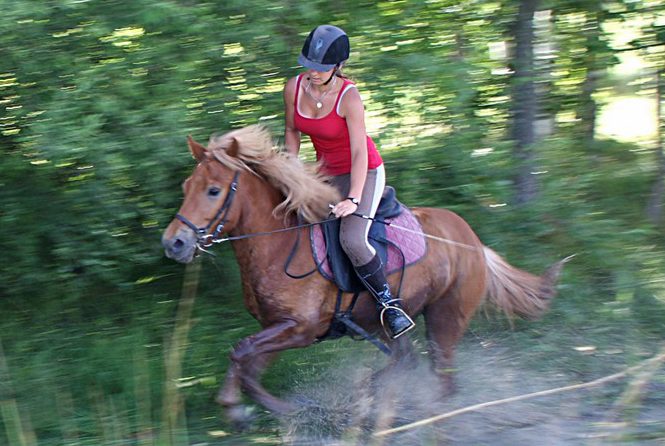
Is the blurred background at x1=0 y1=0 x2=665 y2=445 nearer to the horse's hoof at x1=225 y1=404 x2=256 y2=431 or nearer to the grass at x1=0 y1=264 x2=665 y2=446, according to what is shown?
the grass at x1=0 y1=264 x2=665 y2=446

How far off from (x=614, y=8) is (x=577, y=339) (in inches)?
131

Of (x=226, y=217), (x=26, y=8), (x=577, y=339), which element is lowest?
(x=577, y=339)

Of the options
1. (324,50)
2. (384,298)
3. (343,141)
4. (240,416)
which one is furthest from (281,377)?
(324,50)

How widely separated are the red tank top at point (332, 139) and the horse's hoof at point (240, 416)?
1.68 metres

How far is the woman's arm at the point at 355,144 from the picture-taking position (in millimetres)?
4582

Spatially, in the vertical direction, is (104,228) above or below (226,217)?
below

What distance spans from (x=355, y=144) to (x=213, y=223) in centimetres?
103

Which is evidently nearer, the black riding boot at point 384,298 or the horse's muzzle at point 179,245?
the horse's muzzle at point 179,245

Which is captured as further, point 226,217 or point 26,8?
point 26,8

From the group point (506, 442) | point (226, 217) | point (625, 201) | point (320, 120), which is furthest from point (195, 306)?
point (625, 201)

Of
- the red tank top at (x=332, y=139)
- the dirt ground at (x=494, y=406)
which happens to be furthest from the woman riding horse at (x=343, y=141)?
the dirt ground at (x=494, y=406)

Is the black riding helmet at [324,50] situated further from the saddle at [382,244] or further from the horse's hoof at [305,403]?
the horse's hoof at [305,403]

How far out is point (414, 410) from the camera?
534 centimetres

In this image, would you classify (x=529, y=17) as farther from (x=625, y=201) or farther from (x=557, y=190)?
(x=625, y=201)
